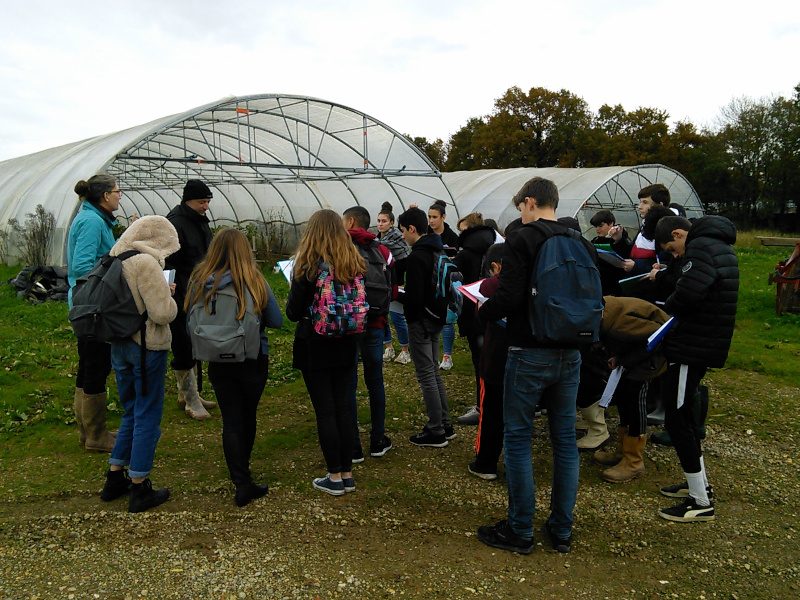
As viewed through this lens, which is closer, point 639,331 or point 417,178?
point 639,331

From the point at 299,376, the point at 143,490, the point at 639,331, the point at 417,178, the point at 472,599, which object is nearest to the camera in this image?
the point at 472,599

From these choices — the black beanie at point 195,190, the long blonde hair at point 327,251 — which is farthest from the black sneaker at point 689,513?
the black beanie at point 195,190

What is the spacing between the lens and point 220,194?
2006cm

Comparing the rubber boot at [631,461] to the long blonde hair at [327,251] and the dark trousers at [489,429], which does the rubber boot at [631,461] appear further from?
the long blonde hair at [327,251]

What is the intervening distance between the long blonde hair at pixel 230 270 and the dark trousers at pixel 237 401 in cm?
38

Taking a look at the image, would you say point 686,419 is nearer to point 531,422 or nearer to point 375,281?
point 531,422

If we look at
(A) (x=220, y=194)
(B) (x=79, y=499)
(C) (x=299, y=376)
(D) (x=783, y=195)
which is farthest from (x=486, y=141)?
(B) (x=79, y=499)

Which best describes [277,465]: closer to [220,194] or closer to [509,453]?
[509,453]

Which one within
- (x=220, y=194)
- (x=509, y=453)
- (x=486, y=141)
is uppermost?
(x=486, y=141)

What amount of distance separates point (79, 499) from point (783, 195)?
1446 inches

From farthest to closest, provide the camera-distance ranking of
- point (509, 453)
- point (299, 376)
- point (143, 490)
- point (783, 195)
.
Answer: point (783, 195) → point (299, 376) → point (143, 490) → point (509, 453)

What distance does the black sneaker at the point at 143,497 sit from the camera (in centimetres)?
377

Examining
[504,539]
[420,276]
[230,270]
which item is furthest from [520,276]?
[230,270]

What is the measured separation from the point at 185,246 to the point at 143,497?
2191 millimetres
